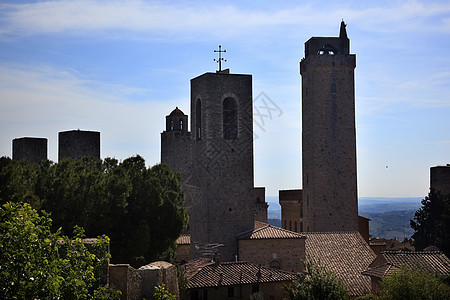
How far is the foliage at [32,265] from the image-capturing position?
884 centimetres

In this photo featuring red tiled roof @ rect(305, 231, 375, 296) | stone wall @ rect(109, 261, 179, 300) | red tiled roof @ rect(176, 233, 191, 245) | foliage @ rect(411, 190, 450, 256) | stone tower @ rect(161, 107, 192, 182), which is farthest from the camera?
stone tower @ rect(161, 107, 192, 182)

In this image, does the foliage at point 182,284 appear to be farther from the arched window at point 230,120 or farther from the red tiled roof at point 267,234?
the arched window at point 230,120

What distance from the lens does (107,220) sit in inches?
Result: 894

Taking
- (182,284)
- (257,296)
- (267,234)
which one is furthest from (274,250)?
(182,284)

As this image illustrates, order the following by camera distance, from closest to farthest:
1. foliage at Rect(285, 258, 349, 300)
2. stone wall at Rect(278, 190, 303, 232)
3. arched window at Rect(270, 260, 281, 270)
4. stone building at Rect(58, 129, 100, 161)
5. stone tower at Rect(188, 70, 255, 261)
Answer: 1. foliage at Rect(285, 258, 349, 300)
2. stone building at Rect(58, 129, 100, 161)
3. arched window at Rect(270, 260, 281, 270)
4. stone tower at Rect(188, 70, 255, 261)
5. stone wall at Rect(278, 190, 303, 232)

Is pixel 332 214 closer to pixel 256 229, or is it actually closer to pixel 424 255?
pixel 256 229

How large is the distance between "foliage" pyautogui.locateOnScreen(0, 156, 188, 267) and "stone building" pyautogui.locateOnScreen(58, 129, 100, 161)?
8.34 ft

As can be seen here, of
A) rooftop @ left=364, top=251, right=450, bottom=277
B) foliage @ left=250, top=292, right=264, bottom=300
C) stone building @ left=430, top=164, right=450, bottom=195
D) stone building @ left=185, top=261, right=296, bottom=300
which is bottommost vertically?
foliage @ left=250, top=292, right=264, bottom=300

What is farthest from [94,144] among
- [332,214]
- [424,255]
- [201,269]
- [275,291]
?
[332,214]

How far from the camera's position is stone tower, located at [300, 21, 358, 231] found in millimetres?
42750

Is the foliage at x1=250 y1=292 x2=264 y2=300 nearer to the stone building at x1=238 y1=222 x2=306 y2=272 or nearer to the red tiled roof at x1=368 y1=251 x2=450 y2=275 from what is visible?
the stone building at x1=238 y1=222 x2=306 y2=272

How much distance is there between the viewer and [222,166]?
31.4 meters

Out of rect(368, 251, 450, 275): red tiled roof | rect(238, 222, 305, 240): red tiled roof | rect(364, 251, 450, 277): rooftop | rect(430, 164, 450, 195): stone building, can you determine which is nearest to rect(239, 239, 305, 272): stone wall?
rect(238, 222, 305, 240): red tiled roof

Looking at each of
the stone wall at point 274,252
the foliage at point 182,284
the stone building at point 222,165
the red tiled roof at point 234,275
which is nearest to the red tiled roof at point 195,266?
the red tiled roof at point 234,275
